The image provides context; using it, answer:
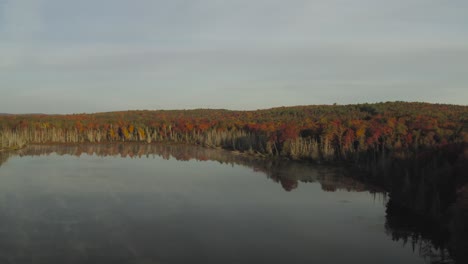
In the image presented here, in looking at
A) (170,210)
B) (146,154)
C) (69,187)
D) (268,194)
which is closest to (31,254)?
(170,210)

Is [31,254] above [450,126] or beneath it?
beneath

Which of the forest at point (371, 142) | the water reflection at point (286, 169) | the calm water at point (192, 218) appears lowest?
the calm water at point (192, 218)

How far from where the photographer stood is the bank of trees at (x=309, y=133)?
2500 centimetres

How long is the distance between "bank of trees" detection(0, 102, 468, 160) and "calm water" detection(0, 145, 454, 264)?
4.08 metres

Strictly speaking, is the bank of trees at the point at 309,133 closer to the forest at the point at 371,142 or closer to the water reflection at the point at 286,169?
the forest at the point at 371,142

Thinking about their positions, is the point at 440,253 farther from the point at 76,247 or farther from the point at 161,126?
the point at 161,126

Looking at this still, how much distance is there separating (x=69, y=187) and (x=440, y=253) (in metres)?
15.0

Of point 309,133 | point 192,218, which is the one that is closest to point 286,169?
point 309,133

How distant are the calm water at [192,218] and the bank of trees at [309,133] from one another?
4085mm

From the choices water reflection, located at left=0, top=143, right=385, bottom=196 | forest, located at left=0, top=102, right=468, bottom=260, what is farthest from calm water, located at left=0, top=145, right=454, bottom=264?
forest, located at left=0, top=102, right=468, bottom=260

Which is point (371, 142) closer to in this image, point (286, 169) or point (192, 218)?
point (286, 169)

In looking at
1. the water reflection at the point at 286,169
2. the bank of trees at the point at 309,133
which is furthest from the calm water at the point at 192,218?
the bank of trees at the point at 309,133

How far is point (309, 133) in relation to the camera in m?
33.1

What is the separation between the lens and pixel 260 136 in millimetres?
39125
